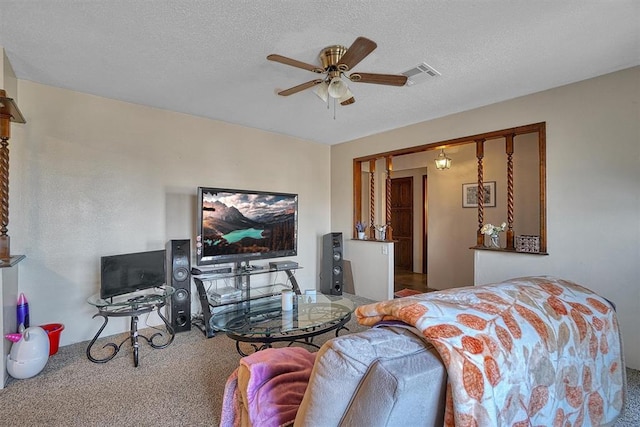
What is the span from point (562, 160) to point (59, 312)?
495cm

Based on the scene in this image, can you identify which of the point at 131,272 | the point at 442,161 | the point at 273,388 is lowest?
the point at 273,388

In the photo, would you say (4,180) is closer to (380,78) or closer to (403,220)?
(380,78)

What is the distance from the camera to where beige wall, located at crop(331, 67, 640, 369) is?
259cm

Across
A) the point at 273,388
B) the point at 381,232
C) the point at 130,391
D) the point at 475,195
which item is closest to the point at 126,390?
the point at 130,391

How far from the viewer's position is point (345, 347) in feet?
3.33

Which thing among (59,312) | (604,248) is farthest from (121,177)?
(604,248)

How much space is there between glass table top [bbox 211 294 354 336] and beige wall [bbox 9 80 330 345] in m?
1.43

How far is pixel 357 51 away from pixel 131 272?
2.81 meters

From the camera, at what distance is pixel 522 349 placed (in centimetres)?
122

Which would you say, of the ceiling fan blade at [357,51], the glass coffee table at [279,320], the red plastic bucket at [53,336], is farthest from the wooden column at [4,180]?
the ceiling fan blade at [357,51]

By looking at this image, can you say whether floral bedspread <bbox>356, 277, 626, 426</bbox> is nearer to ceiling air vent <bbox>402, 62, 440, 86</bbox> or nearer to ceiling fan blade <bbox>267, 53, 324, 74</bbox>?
ceiling fan blade <bbox>267, 53, 324, 74</bbox>

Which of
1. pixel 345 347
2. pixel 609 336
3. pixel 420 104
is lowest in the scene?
pixel 609 336

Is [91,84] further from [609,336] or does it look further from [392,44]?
[609,336]

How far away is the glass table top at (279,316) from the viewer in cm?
241
